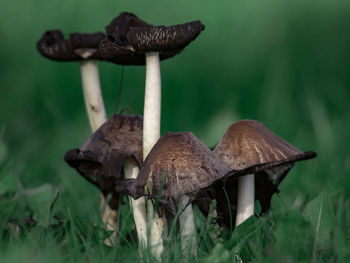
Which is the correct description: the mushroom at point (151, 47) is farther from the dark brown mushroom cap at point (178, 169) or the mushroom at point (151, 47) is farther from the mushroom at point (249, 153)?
the mushroom at point (249, 153)

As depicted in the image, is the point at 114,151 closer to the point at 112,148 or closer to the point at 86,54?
the point at 112,148

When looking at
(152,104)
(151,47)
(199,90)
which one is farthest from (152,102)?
(199,90)

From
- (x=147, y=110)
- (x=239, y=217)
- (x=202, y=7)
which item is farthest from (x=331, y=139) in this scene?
(x=202, y=7)

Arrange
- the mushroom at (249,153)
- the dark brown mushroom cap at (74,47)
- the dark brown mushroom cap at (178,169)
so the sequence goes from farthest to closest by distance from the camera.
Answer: the dark brown mushroom cap at (74,47)
the mushroom at (249,153)
the dark brown mushroom cap at (178,169)

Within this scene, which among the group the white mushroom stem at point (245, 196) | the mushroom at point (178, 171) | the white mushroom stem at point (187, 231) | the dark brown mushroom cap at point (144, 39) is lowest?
the white mushroom stem at point (187, 231)

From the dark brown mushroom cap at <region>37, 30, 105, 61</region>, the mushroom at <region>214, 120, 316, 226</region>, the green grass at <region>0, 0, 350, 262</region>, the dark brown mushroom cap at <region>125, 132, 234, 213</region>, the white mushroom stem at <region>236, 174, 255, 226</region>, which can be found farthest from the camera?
the green grass at <region>0, 0, 350, 262</region>

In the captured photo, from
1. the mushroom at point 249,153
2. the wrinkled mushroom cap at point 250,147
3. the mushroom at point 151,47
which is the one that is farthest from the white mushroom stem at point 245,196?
the mushroom at point 151,47

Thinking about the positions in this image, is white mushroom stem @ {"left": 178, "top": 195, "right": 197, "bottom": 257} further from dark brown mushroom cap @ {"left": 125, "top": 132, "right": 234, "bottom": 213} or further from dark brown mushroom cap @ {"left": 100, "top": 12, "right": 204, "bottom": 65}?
dark brown mushroom cap @ {"left": 100, "top": 12, "right": 204, "bottom": 65}

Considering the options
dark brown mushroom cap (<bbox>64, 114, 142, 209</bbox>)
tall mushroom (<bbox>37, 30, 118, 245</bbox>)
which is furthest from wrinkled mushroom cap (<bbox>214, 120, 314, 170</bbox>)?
tall mushroom (<bbox>37, 30, 118, 245</bbox>)

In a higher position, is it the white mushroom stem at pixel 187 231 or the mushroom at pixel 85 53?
the mushroom at pixel 85 53
